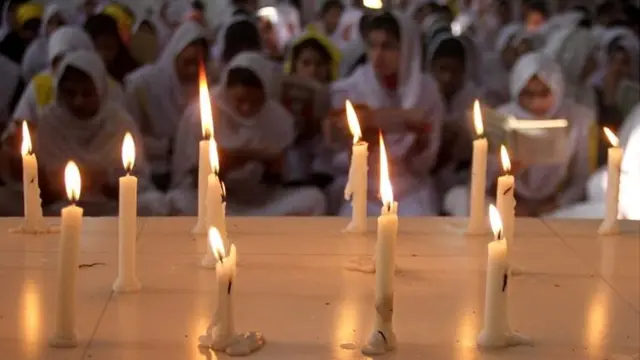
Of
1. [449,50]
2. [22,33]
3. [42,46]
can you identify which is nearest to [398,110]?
[449,50]

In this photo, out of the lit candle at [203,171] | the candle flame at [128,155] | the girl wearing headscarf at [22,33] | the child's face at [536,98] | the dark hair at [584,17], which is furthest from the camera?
the dark hair at [584,17]

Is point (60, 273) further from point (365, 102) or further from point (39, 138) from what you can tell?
point (365, 102)

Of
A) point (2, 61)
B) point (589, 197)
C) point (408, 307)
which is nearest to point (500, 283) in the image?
point (408, 307)

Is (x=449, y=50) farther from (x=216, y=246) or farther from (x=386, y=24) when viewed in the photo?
(x=216, y=246)

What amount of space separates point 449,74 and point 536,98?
1.17 feet

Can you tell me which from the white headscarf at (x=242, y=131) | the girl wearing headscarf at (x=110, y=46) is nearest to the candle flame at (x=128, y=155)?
the white headscarf at (x=242, y=131)

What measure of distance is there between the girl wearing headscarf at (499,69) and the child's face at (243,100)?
0.77m

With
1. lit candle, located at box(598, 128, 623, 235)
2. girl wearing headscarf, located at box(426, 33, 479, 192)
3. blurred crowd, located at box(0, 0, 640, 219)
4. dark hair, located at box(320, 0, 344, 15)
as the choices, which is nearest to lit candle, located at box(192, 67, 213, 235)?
lit candle, located at box(598, 128, 623, 235)

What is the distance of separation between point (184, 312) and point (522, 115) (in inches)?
72.7

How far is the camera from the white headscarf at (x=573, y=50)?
3318 millimetres

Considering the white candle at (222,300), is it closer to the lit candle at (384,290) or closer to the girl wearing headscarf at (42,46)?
the lit candle at (384,290)

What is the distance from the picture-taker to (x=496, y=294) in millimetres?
817

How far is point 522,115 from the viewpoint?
261 cm

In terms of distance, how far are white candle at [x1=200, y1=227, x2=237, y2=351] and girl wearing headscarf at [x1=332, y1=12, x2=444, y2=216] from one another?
151cm
